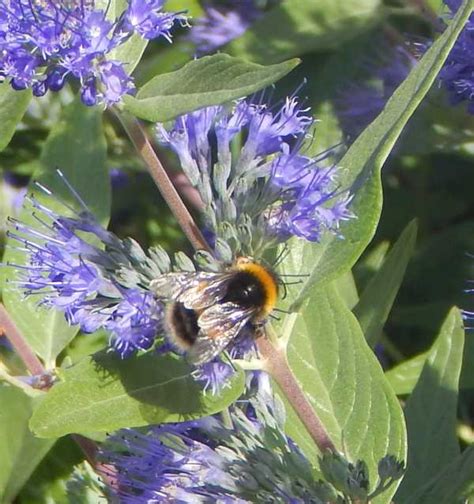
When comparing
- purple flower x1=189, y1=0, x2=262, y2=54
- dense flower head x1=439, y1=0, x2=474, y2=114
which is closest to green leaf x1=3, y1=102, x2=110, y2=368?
dense flower head x1=439, y1=0, x2=474, y2=114

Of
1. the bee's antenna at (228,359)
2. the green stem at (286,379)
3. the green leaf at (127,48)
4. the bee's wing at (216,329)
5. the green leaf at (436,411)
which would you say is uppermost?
the green leaf at (127,48)

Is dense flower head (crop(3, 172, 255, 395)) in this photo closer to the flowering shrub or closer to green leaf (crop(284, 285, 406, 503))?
the flowering shrub

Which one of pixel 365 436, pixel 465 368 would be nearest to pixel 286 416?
pixel 365 436

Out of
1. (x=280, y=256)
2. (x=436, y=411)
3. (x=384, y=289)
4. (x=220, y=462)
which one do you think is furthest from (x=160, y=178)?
(x=436, y=411)

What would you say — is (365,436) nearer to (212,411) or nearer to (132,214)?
(212,411)

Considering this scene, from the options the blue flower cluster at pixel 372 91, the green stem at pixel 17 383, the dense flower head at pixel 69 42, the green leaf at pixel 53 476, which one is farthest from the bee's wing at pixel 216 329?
the blue flower cluster at pixel 372 91

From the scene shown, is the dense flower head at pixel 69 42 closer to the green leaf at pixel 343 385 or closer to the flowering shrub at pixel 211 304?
the flowering shrub at pixel 211 304
